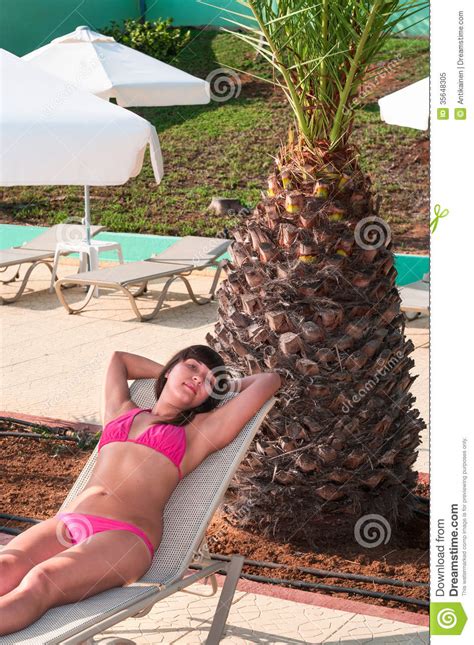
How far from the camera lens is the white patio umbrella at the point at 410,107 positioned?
9.02 meters

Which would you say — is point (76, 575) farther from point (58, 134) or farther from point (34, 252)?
point (34, 252)

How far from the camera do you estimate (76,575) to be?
3.19m

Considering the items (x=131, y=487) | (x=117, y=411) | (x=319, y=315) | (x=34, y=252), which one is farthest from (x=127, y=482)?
(x=34, y=252)

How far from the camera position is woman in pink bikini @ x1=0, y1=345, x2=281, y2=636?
3.19 m

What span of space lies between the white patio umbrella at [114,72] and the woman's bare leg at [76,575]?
8.00 m

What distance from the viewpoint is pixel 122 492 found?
360cm

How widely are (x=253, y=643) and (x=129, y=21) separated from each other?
61.5ft

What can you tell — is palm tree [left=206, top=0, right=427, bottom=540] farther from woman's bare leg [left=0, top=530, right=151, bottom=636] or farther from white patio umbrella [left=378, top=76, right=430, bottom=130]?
white patio umbrella [left=378, top=76, right=430, bottom=130]

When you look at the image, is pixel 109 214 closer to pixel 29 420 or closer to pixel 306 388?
pixel 29 420

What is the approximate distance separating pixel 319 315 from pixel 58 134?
5.84ft
